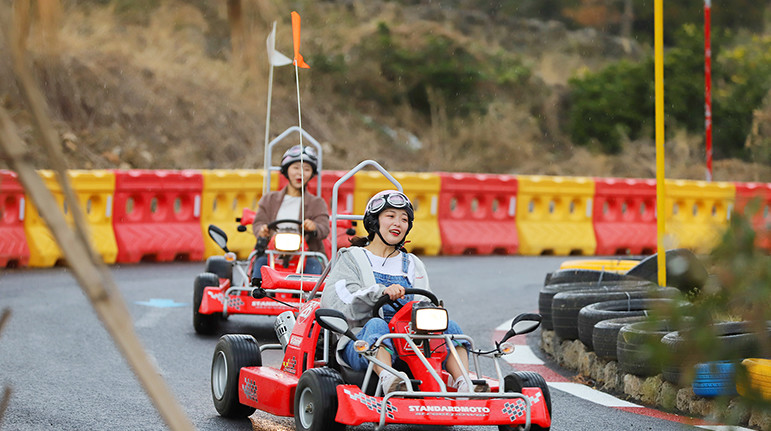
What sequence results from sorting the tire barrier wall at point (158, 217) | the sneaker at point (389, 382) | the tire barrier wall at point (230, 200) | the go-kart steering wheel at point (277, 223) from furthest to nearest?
the tire barrier wall at point (230, 200), the tire barrier wall at point (158, 217), the go-kart steering wheel at point (277, 223), the sneaker at point (389, 382)

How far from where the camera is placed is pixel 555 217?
17266 millimetres

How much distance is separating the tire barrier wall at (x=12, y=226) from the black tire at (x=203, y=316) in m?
4.45

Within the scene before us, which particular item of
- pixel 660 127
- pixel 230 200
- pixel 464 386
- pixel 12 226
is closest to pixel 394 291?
pixel 464 386

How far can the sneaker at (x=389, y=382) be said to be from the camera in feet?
17.6

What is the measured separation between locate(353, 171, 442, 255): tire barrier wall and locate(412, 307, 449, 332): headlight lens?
1009 centimetres

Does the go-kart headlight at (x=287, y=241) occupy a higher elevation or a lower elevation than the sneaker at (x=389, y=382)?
higher

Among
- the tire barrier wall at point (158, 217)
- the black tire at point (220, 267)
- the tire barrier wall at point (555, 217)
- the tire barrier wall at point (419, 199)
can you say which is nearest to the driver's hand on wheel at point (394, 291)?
the black tire at point (220, 267)

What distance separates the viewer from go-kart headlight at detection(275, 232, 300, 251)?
941cm

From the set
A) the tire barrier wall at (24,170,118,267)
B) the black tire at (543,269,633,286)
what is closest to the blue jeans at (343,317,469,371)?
the black tire at (543,269,633,286)

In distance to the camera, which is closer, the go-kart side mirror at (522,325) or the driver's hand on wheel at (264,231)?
the go-kart side mirror at (522,325)

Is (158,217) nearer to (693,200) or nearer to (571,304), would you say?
(571,304)

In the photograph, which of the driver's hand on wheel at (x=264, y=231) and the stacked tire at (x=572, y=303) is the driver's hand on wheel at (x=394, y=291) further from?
the driver's hand on wheel at (x=264, y=231)

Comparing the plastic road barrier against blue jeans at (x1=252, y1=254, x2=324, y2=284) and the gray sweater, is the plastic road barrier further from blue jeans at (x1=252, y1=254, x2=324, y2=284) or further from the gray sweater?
the gray sweater

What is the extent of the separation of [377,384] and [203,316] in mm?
3986
